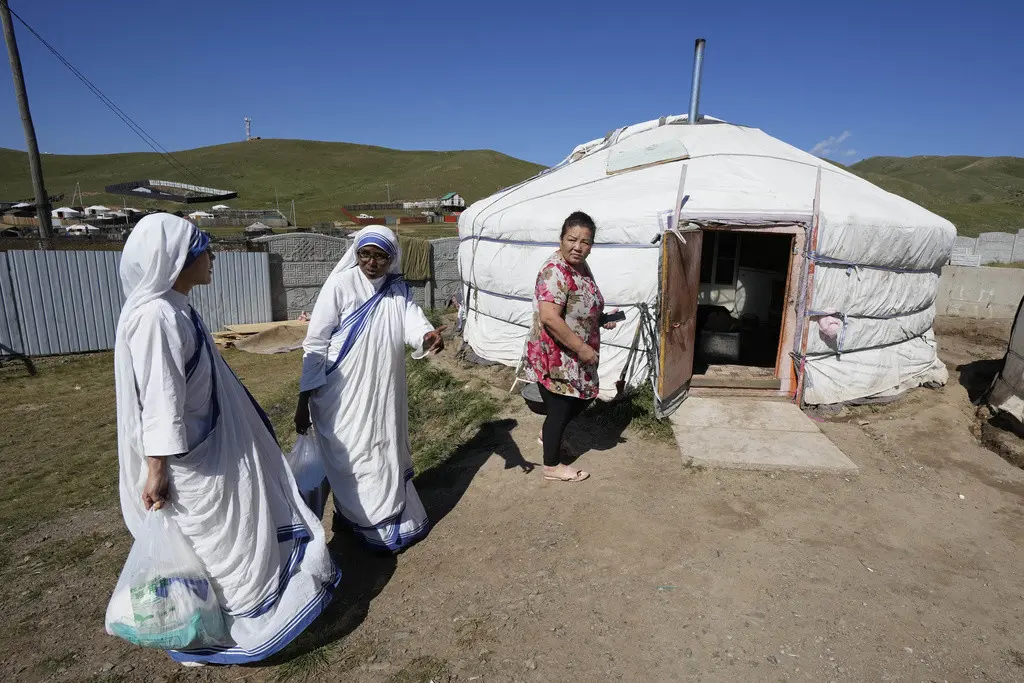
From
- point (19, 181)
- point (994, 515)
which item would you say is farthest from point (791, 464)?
point (19, 181)

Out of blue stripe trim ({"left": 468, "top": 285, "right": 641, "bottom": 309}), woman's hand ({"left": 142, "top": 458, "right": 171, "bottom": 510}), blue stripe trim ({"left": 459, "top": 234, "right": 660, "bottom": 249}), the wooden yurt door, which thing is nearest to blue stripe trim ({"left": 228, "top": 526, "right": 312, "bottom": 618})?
woman's hand ({"left": 142, "top": 458, "right": 171, "bottom": 510})

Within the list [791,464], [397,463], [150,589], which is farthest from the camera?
[791,464]

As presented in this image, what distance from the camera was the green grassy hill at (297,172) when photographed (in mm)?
47250

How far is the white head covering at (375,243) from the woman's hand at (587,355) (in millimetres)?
997

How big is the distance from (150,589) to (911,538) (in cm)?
339

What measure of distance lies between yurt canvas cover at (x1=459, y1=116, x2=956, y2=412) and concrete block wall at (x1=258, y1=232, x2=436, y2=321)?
4.20 m

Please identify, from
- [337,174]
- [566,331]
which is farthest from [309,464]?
[337,174]

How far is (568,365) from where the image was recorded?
288 cm

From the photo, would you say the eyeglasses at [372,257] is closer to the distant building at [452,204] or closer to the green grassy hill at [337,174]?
the distant building at [452,204]

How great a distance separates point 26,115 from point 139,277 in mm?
9541

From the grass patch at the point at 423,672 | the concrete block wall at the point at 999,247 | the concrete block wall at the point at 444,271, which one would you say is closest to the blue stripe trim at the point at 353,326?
the grass patch at the point at 423,672

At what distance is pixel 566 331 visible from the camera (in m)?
Result: 2.69

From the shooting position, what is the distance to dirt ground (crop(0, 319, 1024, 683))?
201cm

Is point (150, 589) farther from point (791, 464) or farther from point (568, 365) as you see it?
point (791, 464)
